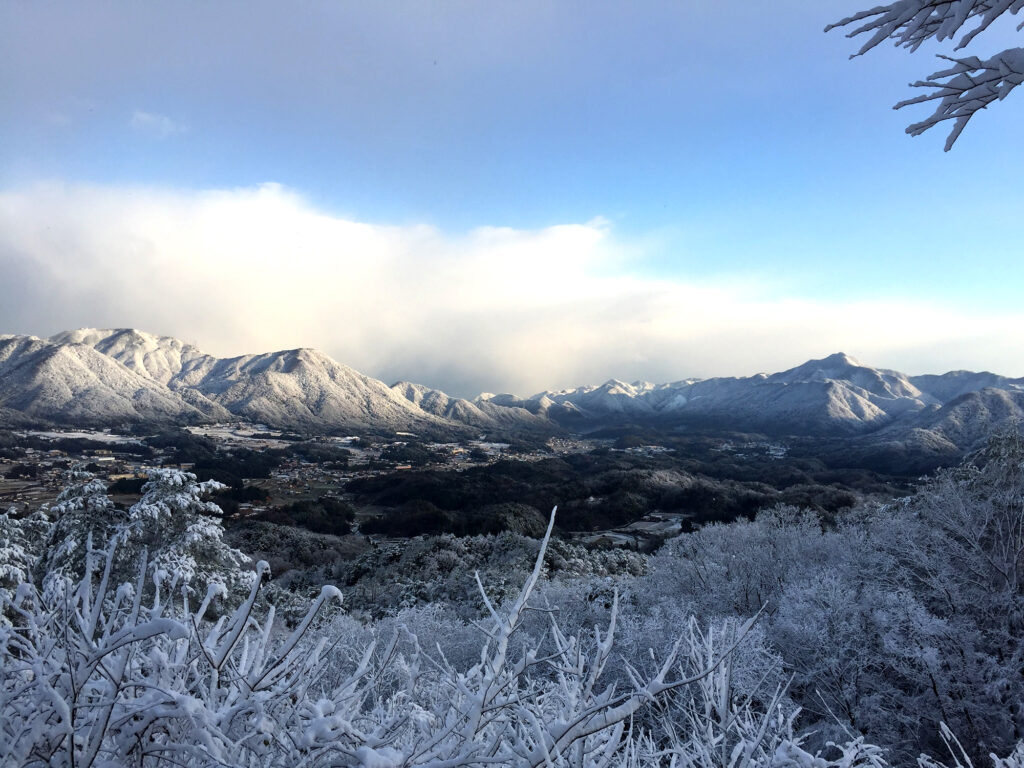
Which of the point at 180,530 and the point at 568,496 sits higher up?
the point at 180,530

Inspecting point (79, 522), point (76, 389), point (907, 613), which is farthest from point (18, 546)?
point (76, 389)

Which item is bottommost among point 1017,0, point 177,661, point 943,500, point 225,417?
point 225,417

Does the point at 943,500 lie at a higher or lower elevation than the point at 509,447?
higher

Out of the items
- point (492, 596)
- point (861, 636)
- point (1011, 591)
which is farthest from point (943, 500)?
point (492, 596)

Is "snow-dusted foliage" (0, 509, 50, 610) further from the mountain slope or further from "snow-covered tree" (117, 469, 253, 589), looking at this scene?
the mountain slope

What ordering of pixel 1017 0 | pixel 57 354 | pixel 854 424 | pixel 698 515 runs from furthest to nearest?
pixel 854 424
pixel 57 354
pixel 698 515
pixel 1017 0

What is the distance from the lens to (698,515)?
198ft

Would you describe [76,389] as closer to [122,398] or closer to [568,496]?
[122,398]

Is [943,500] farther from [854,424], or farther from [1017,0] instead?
[854,424]

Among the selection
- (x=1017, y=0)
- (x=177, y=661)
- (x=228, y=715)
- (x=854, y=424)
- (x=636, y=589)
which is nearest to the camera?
(x=228, y=715)

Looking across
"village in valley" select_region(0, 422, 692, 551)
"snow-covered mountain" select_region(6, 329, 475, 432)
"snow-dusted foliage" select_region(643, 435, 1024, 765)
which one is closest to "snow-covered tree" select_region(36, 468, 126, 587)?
"village in valley" select_region(0, 422, 692, 551)

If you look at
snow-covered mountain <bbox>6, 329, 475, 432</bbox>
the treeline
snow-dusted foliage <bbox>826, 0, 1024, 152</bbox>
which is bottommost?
the treeline

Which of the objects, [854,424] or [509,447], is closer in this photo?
[509,447]

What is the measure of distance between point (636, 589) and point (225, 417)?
167759 millimetres
